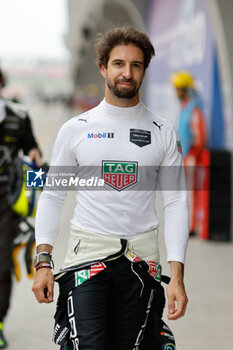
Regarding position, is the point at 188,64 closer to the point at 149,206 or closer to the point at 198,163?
the point at 198,163

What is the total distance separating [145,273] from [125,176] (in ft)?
1.29

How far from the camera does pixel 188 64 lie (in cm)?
1156

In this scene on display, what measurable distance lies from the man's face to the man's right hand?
2.37ft

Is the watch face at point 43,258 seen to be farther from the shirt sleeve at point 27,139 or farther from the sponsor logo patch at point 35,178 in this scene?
the shirt sleeve at point 27,139

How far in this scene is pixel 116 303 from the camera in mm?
2572

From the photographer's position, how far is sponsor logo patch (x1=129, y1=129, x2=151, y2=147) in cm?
250

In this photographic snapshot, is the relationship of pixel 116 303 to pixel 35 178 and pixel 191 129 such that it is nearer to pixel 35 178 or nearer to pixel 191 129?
pixel 35 178

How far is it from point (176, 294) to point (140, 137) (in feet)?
1.98

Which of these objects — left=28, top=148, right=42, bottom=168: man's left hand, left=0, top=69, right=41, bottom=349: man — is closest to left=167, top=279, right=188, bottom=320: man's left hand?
left=28, top=148, right=42, bottom=168: man's left hand

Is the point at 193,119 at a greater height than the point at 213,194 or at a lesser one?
greater

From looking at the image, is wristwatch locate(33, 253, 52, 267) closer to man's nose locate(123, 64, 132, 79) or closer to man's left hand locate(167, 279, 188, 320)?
man's left hand locate(167, 279, 188, 320)

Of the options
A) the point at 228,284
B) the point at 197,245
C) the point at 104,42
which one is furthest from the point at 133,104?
the point at 197,245

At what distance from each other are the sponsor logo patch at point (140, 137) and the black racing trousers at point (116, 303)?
0.44 metres

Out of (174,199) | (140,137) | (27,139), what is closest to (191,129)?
(27,139)
